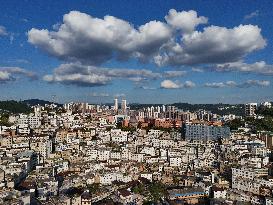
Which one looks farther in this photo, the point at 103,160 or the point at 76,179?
the point at 103,160

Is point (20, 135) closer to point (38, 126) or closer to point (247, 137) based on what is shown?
point (38, 126)

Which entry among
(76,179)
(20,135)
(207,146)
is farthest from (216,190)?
(20,135)

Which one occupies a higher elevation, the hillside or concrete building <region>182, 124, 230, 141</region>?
the hillside

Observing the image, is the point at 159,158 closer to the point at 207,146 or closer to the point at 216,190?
the point at 207,146

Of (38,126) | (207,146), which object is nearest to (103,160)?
(207,146)

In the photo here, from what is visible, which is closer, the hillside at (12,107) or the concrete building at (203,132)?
the concrete building at (203,132)

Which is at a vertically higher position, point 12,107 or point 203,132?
point 12,107

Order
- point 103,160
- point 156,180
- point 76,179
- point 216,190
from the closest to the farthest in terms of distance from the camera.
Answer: point 216,190 → point 76,179 → point 156,180 → point 103,160

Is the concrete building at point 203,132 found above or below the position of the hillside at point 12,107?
below

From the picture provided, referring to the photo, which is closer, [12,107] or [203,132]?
[203,132]

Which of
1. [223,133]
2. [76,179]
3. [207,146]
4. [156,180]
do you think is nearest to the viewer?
[76,179]

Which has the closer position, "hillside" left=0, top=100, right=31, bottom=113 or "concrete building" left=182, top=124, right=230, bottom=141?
"concrete building" left=182, top=124, right=230, bottom=141
